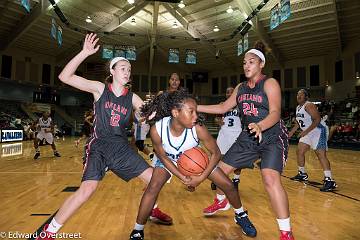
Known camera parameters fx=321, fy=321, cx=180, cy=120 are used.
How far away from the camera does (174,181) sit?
6969 millimetres

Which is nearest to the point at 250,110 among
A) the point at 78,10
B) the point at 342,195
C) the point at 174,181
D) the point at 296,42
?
the point at 342,195

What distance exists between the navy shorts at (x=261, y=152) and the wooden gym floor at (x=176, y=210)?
2.54ft

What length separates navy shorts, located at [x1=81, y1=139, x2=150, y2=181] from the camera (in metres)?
3.14

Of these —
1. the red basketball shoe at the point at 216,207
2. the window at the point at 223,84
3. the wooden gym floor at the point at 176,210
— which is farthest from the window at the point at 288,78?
the red basketball shoe at the point at 216,207

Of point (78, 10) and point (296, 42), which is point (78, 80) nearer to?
point (78, 10)

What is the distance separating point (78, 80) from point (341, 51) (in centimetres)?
2626

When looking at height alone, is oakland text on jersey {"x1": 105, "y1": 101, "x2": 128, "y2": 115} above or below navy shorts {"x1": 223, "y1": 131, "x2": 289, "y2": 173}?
above

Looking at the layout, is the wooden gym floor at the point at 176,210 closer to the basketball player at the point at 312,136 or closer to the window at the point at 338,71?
the basketball player at the point at 312,136

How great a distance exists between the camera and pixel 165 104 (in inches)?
135

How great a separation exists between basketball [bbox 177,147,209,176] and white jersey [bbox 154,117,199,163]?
0.12 metres

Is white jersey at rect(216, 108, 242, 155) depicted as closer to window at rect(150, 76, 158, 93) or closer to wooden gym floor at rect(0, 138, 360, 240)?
wooden gym floor at rect(0, 138, 360, 240)

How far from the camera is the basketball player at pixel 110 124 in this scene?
313 cm

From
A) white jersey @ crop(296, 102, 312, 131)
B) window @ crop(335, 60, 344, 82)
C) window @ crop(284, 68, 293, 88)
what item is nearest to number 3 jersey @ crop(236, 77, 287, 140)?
white jersey @ crop(296, 102, 312, 131)

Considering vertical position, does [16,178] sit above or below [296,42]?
below
